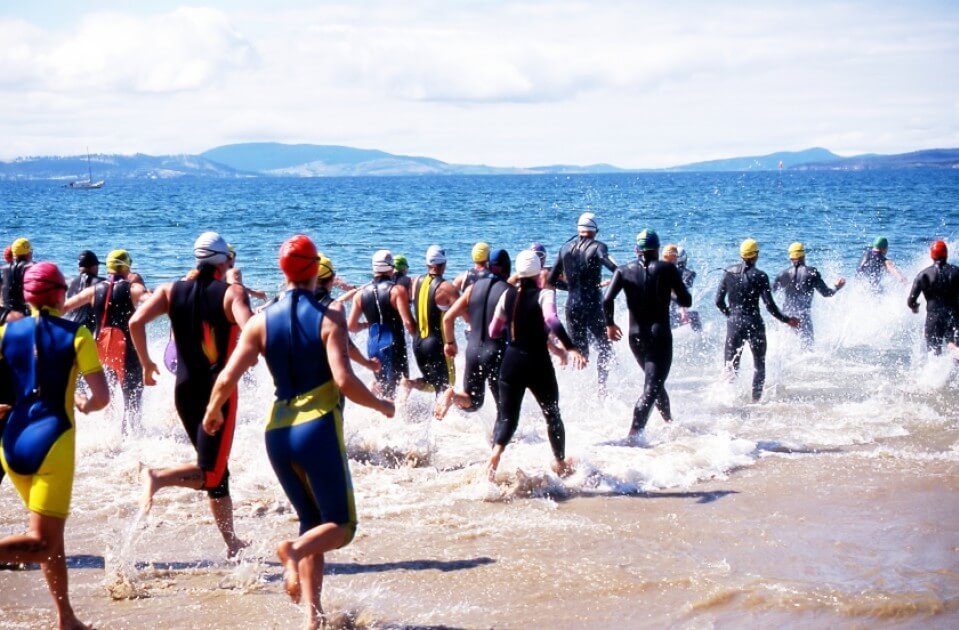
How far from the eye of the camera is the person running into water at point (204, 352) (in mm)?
5836

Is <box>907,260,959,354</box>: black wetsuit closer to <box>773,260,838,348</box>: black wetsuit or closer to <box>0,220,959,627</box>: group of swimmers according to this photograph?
<box>773,260,838,348</box>: black wetsuit

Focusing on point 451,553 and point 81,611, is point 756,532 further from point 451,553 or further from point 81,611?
point 81,611

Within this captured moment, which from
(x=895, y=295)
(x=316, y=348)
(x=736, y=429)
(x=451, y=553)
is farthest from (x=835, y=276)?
(x=316, y=348)

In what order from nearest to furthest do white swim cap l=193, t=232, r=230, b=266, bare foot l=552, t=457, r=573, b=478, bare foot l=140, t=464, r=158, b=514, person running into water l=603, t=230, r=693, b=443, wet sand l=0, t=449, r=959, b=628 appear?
wet sand l=0, t=449, r=959, b=628 → bare foot l=140, t=464, r=158, b=514 → white swim cap l=193, t=232, r=230, b=266 → bare foot l=552, t=457, r=573, b=478 → person running into water l=603, t=230, r=693, b=443

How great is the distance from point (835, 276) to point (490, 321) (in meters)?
18.1

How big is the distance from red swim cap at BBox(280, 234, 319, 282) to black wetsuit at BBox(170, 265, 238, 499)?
4.30ft

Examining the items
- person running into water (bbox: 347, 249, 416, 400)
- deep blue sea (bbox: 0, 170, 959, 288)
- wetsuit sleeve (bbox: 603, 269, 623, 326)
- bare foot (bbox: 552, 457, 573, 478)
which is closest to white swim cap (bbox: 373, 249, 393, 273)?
person running into water (bbox: 347, 249, 416, 400)

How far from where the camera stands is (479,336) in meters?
8.02

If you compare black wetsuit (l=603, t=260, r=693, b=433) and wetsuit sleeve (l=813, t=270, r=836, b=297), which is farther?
wetsuit sleeve (l=813, t=270, r=836, b=297)

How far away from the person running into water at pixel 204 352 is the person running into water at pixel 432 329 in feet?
10.3

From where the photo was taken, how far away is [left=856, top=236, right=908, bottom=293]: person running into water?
1461cm

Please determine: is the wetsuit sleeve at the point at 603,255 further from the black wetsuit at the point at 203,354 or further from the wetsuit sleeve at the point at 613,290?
the black wetsuit at the point at 203,354

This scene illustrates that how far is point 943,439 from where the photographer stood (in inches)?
365

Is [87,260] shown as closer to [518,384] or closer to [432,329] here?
[432,329]
